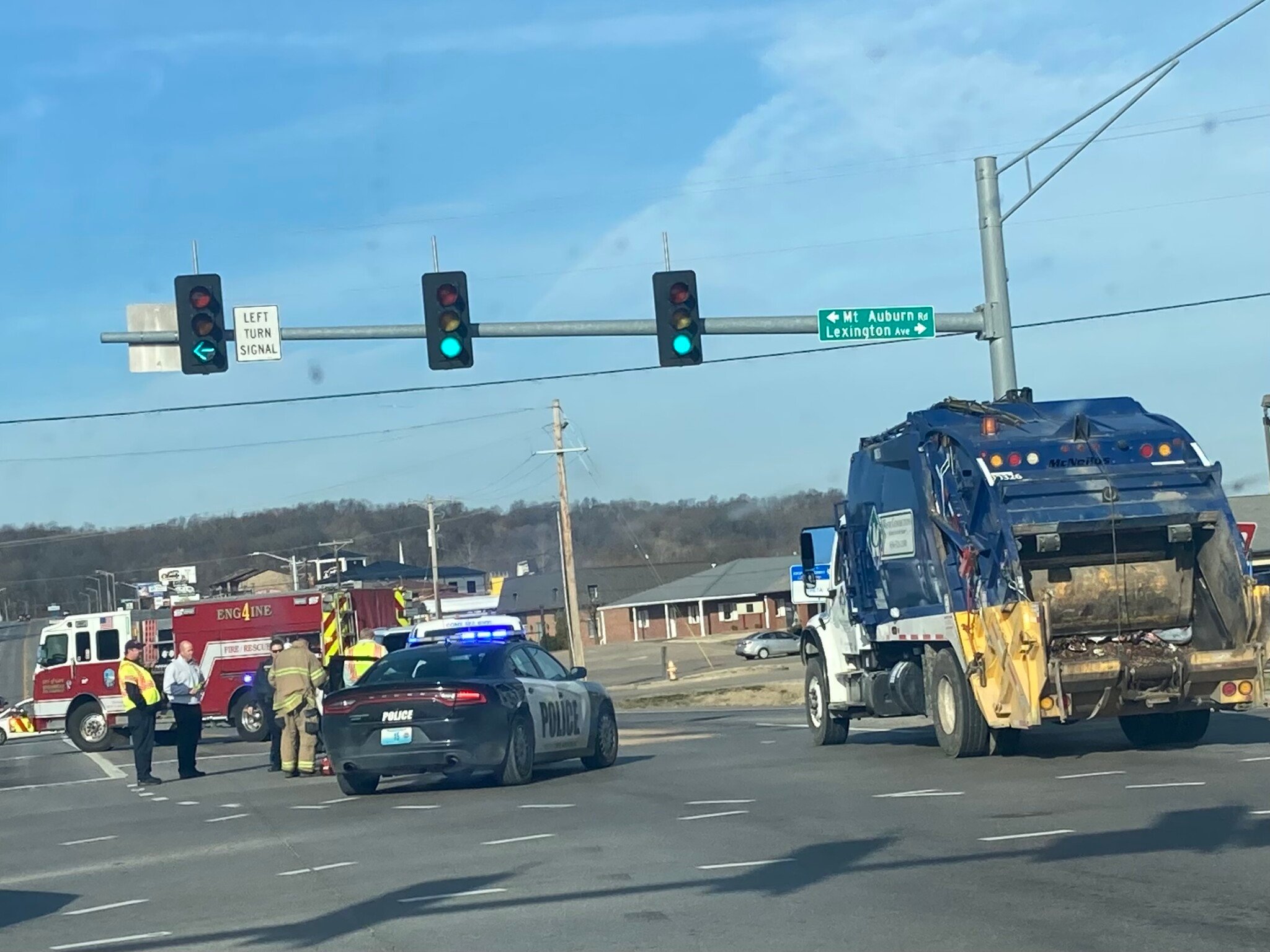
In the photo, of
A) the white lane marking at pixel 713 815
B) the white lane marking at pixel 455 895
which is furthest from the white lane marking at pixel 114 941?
the white lane marking at pixel 713 815

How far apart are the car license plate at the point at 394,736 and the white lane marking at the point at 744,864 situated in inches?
234

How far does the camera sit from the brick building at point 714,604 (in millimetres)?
91375

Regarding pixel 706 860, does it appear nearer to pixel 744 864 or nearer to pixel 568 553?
pixel 744 864

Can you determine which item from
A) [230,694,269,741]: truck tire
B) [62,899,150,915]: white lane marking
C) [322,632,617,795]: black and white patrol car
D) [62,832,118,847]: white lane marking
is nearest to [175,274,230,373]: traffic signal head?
[322,632,617,795]: black and white patrol car

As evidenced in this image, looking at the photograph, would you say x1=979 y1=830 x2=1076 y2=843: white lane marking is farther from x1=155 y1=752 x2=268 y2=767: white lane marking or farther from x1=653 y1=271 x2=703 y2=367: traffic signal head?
x1=155 y1=752 x2=268 y2=767: white lane marking

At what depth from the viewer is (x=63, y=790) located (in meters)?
20.3

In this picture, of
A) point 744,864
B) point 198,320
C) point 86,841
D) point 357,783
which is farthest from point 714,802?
point 198,320

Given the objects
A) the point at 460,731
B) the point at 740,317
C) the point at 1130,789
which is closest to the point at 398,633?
the point at 740,317

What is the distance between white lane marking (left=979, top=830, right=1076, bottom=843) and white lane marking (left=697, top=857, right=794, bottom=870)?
49.0 inches

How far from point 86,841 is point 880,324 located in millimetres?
11373

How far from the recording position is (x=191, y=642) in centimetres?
3281

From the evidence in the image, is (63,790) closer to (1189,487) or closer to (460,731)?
(460,731)

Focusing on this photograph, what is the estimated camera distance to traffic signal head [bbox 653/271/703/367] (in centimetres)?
1991

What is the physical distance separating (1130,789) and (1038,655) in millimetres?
1880
